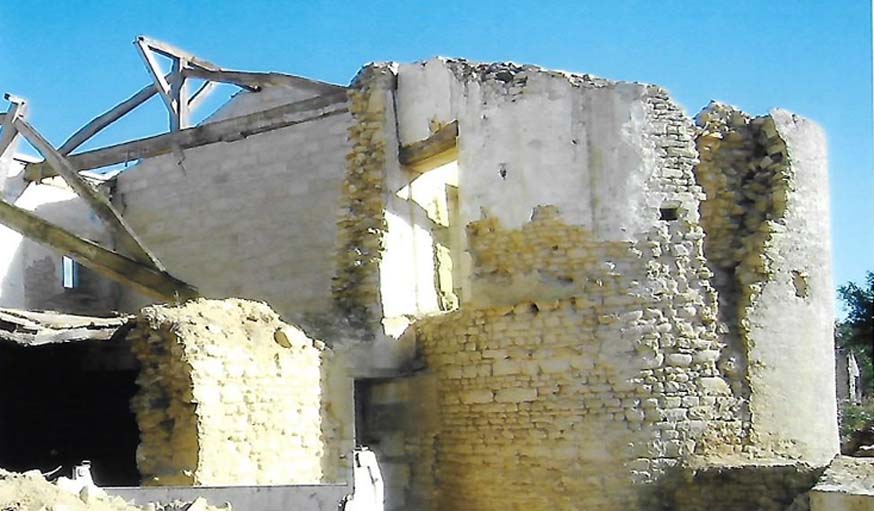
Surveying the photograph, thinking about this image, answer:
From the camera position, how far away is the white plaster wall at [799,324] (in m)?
11.8

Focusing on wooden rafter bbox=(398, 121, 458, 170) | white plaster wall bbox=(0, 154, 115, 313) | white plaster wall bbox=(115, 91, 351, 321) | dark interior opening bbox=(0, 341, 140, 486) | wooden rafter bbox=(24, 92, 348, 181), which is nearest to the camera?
dark interior opening bbox=(0, 341, 140, 486)

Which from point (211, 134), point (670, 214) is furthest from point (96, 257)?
point (670, 214)

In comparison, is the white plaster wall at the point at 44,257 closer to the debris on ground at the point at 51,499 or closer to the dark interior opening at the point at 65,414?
the dark interior opening at the point at 65,414

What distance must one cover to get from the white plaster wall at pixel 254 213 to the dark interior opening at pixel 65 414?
305cm

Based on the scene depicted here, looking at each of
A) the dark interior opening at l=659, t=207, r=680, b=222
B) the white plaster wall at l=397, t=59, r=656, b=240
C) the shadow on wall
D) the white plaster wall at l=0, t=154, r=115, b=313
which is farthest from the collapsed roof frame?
the dark interior opening at l=659, t=207, r=680, b=222

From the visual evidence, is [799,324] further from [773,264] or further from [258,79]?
[258,79]

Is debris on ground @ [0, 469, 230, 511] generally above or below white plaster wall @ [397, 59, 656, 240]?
below

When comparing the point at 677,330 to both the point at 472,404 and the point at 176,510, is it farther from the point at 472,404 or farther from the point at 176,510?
the point at 176,510

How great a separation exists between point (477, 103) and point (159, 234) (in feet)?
20.7

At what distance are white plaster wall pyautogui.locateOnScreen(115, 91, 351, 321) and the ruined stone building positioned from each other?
2.27 m

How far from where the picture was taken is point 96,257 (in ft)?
41.1

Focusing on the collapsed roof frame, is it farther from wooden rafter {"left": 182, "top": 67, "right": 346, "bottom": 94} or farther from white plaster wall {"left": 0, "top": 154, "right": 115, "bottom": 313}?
white plaster wall {"left": 0, "top": 154, "right": 115, "bottom": 313}

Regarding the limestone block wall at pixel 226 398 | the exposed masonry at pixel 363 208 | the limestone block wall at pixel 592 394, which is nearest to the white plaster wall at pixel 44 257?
the exposed masonry at pixel 363 208

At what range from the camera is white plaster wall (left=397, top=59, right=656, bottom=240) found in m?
11.4
